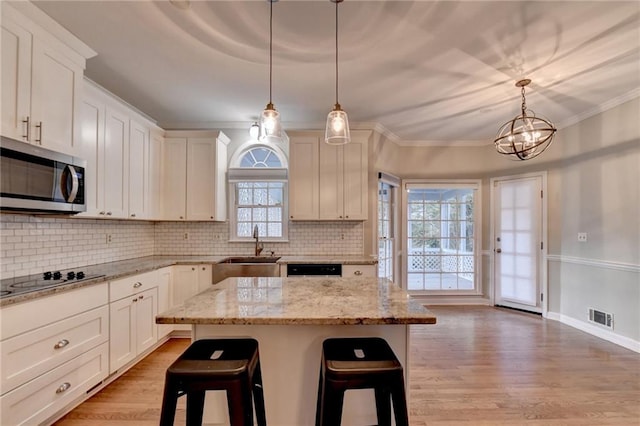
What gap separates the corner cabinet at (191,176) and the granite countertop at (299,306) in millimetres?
1924

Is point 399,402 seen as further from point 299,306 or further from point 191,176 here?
point 191,176

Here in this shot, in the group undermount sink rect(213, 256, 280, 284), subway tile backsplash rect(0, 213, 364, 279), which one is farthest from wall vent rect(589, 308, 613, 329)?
undermount sink rect(213, 256, 280, 284)

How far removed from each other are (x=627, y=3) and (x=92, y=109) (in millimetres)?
3972

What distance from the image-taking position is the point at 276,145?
416 centimetres

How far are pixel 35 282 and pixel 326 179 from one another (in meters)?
2.83

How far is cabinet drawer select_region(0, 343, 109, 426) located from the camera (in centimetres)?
166

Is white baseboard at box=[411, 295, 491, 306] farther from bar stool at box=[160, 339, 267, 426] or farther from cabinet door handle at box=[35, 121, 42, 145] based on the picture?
cabinet door handle at box=[35, 121, 42, 145]

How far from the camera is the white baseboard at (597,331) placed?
122 inches

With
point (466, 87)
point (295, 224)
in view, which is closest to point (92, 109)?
point (295, 224)

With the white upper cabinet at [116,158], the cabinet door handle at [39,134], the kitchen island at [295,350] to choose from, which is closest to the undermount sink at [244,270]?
the white upper cabinet at [116,158]

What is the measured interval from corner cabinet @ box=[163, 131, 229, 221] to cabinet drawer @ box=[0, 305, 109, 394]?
1588mm

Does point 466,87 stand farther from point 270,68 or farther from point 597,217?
point 597,217

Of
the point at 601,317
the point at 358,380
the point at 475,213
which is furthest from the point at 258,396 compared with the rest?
the point at 475,213

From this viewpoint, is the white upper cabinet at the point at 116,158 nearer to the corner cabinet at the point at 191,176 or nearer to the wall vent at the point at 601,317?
the corner cabinet at the point at 191,176
